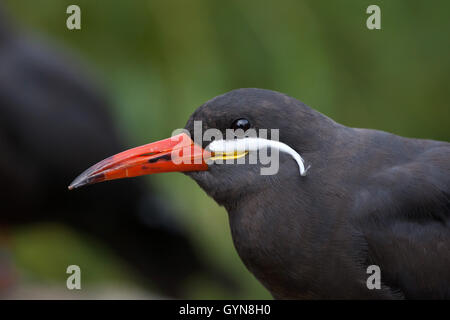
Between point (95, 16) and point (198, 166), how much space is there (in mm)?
3213

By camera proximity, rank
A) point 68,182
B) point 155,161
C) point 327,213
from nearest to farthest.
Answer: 1. point 327,213
2. point 155,161
3. point 68,182

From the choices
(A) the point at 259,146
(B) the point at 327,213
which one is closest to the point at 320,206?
(B) the point at 327,213

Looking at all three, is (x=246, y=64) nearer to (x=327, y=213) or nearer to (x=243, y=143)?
(x=243, y=143)

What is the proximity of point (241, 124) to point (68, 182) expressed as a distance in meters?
2.93

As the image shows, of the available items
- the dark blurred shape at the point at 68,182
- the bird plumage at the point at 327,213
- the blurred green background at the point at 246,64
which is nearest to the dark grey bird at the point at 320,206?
the bird plumage at the point at 327,213

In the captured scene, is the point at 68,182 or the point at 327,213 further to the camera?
the point at 68,182

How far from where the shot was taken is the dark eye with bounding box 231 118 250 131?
2.90 m

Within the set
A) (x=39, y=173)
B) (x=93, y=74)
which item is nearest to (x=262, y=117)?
(x=39, y=173)

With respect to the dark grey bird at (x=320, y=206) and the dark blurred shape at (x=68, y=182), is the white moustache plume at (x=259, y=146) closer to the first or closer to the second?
the dark grey bird at (x=320, y=206)

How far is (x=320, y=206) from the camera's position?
9.46 feet

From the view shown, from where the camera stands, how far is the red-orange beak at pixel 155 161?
2992mm

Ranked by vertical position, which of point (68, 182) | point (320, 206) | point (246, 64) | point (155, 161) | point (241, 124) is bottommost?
point (68, 182)

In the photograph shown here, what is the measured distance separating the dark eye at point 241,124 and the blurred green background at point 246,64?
7.98 ft
